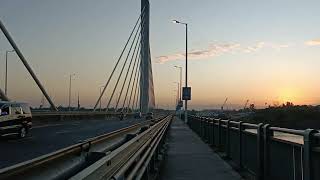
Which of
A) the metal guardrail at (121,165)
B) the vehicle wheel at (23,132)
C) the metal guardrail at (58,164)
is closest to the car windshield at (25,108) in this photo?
the vehicle wheel at (23,132)

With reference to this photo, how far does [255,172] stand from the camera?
12312 millimetres

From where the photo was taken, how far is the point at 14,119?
25.8 metres

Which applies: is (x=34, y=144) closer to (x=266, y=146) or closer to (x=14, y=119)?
(x=14, y=119)

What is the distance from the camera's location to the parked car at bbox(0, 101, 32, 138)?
2476cm

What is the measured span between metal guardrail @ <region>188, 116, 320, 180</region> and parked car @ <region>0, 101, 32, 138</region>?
1209 centimetres

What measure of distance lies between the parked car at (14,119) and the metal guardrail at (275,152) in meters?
12.1

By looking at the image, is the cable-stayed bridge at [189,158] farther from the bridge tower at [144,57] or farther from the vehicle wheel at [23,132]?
the bridge tower at [144,57]

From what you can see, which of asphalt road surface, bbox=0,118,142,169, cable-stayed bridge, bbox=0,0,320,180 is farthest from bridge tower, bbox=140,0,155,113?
cable-stayed bridge, bbox=0,0,320,180

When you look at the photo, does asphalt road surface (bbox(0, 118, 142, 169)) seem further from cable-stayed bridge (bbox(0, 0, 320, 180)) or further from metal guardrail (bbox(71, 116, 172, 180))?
metal guardrail (bbox(71, 116, 172, 180))

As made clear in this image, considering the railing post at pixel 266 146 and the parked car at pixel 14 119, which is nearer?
the railing post at pixel 266 146

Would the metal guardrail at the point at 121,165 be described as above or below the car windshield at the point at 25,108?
below

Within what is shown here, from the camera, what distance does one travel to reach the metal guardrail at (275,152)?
26.2 ft

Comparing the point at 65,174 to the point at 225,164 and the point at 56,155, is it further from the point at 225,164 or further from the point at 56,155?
the point at 225,164

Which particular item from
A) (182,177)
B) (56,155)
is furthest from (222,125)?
(56,155)
